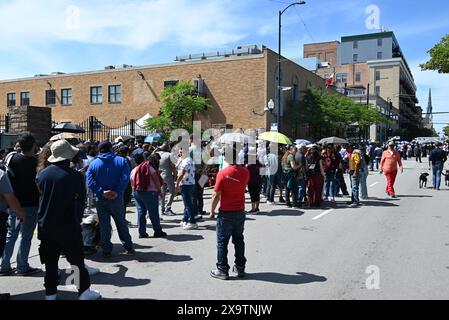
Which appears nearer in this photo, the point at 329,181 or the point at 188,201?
the point at 188,201

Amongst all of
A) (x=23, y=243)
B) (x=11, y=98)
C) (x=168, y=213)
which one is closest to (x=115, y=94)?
(x=11, y=98)

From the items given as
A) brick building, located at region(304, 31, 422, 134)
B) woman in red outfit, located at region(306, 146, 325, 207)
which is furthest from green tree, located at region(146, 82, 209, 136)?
brick building, located at region(304, 31, 422, 134)

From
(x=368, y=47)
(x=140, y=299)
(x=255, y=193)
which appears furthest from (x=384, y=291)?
(x=368, y=47)

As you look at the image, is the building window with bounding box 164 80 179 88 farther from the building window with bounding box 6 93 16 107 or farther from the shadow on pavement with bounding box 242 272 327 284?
the shadow on pavement with bounding box 242 272 327 284

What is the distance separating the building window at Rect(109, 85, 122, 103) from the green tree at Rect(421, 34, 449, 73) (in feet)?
83.6

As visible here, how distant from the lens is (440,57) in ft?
72.9

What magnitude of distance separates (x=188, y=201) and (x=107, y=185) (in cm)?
255

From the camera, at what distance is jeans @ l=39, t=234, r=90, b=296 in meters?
4.63

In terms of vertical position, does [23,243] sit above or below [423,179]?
below

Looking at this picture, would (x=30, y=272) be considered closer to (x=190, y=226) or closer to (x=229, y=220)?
(x=229, y=220)

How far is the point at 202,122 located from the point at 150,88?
607 cm

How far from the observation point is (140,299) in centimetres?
490

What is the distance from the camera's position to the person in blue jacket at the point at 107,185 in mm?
6570
